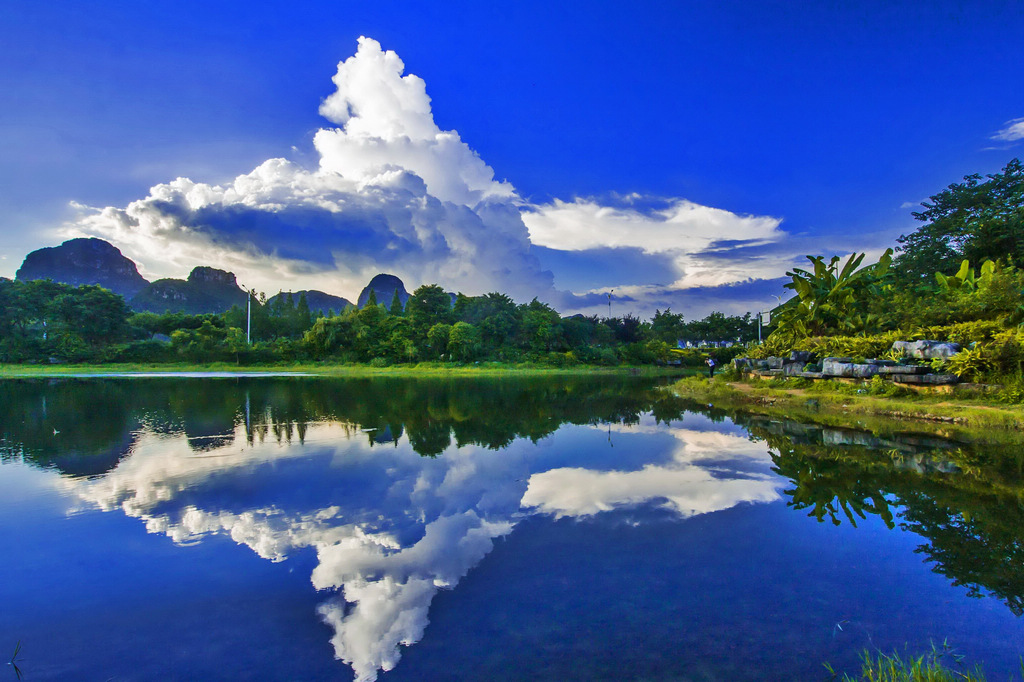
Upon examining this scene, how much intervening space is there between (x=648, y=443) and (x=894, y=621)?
6.44 meters

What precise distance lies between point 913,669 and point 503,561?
281 centimetres

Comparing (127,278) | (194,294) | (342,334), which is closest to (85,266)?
(127,278)

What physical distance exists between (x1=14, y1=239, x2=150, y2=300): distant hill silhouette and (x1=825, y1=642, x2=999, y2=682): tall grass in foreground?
175808mm

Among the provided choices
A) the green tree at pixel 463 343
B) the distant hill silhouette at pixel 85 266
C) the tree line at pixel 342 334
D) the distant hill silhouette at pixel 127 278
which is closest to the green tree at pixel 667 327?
the tree line at pixel 342 334

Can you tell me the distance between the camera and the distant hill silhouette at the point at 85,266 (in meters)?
131

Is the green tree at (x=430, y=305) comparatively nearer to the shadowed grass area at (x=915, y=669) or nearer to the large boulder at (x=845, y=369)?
the large boulder at (x=845, y=369)

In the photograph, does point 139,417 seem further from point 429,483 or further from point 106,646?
point 106,646

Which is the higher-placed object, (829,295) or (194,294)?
(194,294)

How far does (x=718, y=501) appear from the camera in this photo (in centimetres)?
592

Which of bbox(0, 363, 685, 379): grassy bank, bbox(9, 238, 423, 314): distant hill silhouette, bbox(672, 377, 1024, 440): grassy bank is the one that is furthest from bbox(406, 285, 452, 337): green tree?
bbox(9, 238, 423, 314): distant hill silhouette

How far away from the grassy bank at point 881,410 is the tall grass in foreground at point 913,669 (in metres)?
8.32

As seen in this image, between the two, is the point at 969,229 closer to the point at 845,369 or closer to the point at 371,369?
the point at 845,369

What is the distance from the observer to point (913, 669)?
2.50 meters

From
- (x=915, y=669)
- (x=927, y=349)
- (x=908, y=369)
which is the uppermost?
(x=927, y=349)
